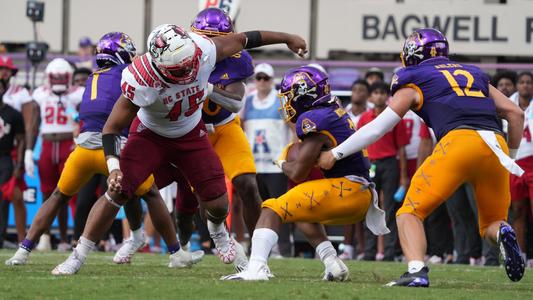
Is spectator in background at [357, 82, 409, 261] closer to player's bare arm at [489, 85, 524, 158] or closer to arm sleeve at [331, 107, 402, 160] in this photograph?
player's bare arm at [489, 85, 524, 158]

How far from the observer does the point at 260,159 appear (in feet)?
47.3

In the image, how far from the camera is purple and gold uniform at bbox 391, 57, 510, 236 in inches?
316

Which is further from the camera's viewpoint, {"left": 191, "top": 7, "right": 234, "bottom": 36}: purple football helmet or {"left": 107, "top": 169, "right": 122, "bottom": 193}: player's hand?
{"left": 191, "top": 7, "right": 234, "bottom": 36}: purple football helmet

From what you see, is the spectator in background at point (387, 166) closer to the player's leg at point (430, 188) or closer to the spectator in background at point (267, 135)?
the spectator in background at point (267, 135)

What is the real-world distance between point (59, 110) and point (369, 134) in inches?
293

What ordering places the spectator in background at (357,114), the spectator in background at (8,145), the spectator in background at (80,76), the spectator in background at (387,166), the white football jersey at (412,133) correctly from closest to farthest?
the spectator in background at (387,166)
the spectator in background at (357,114)
the white football jersey at (412,133)
the spectator in background at (8,145)
the spectator in background at (80,76)

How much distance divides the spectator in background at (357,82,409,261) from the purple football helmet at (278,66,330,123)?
17.3ft

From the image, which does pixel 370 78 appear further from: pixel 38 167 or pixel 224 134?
pixel 224 134

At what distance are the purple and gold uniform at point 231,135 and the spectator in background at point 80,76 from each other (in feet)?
16.6

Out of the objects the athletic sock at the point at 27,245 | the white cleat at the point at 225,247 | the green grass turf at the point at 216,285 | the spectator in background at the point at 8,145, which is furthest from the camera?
the spectator in background at the point at 8,145

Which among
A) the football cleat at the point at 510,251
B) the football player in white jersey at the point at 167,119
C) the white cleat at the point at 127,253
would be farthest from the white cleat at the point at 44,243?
the football cleat at the point at 510,251

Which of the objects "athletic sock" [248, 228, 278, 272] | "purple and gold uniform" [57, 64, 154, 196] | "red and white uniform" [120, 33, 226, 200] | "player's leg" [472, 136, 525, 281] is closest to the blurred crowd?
"purple and gold uniform" [57, 64, 154, 196]

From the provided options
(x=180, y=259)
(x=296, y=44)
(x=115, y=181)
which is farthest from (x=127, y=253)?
(x=296, y=44)

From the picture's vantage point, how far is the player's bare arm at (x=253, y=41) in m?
8.80
